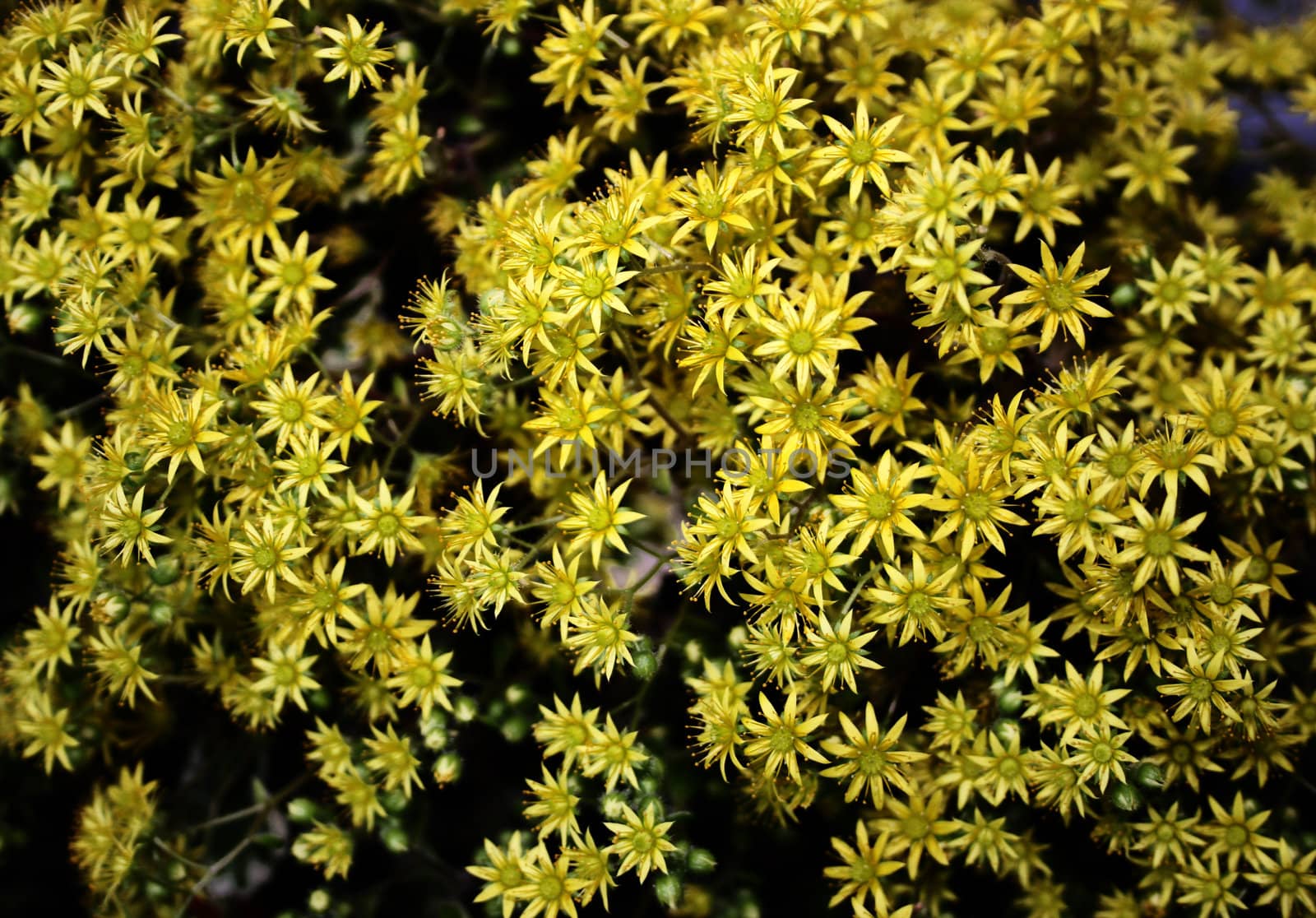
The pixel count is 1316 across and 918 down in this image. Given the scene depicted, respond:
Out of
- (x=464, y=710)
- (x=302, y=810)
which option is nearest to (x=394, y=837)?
(x=302, y=810)

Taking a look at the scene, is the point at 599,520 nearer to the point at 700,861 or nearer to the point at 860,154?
the point at 700,861

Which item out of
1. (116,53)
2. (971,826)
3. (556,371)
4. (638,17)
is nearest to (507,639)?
(556,371)

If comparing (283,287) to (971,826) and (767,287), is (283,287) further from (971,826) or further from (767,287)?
(971,826)

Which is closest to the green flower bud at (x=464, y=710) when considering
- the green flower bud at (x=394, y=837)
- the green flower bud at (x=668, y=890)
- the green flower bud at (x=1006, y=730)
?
the green flower bud at (x=394, y=837)

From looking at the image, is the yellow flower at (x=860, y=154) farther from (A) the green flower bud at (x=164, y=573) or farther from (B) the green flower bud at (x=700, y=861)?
(A) the green flower bud at (x=164, y=573)

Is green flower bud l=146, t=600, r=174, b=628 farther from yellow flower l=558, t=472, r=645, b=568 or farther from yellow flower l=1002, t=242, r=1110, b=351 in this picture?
yellow flower l=1002, t=242, r=1110, b=351

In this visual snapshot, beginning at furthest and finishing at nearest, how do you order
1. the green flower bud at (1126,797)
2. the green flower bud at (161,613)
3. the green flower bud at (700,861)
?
the green flower bud at (161,613), the green flower bud at (700,861), the green flower bud at (1126,797)

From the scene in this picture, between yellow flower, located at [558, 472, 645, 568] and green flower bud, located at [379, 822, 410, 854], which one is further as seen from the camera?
green flower bud, located at [379, 822, 410, 854]

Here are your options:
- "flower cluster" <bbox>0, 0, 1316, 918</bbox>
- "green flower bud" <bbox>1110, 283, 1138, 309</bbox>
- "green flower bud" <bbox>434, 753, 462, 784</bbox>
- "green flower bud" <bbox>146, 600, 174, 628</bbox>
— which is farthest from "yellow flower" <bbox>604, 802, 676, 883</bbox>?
"green flower bud" <bbox>1110, 283, 1138, 309</bbox>

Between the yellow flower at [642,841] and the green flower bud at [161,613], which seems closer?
the yellow flower at [642,841]
